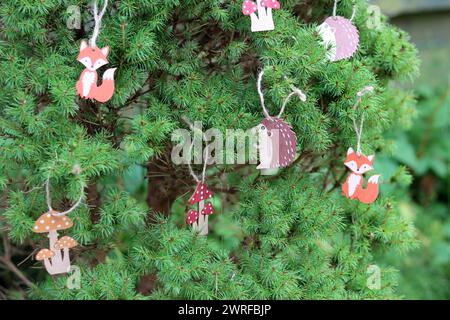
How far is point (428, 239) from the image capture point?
2553mm

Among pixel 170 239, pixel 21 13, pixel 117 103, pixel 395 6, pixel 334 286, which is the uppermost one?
pixel 395 6

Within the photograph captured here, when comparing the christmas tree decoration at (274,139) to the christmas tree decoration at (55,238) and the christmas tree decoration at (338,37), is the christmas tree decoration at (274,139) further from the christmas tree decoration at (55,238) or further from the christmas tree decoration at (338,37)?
the christmas tree decoration at (55,238)

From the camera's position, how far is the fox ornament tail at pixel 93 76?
3.17 ft

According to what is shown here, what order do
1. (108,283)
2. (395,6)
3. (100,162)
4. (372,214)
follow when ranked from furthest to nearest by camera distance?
(395,6) < (372,214) < (108,283) < (100,162)

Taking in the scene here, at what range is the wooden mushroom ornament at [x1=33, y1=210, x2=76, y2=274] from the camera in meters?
1.02

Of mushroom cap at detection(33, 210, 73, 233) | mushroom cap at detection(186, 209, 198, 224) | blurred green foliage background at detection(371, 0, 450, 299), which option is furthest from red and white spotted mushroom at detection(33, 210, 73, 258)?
blurred green foliage background at detection(371, 0, 450, 299)

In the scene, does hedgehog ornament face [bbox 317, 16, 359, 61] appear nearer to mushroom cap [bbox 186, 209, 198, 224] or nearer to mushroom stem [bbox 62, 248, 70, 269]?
mushroom cap [bbox 186, 209, 198, 224]

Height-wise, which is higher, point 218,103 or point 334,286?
point 218,103

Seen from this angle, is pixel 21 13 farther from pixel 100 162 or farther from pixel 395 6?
pixel 395 6

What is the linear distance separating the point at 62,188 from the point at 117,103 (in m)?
0.19

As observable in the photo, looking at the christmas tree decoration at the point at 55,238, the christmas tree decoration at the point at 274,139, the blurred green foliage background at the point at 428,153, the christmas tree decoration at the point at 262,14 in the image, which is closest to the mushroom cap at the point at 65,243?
the christmas tree decoration at the point at 55,238

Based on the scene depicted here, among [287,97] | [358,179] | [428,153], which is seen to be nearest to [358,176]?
[358,179]

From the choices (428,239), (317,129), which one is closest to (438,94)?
(428,239)

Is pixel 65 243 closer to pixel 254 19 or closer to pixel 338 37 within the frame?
pixel 254 19
